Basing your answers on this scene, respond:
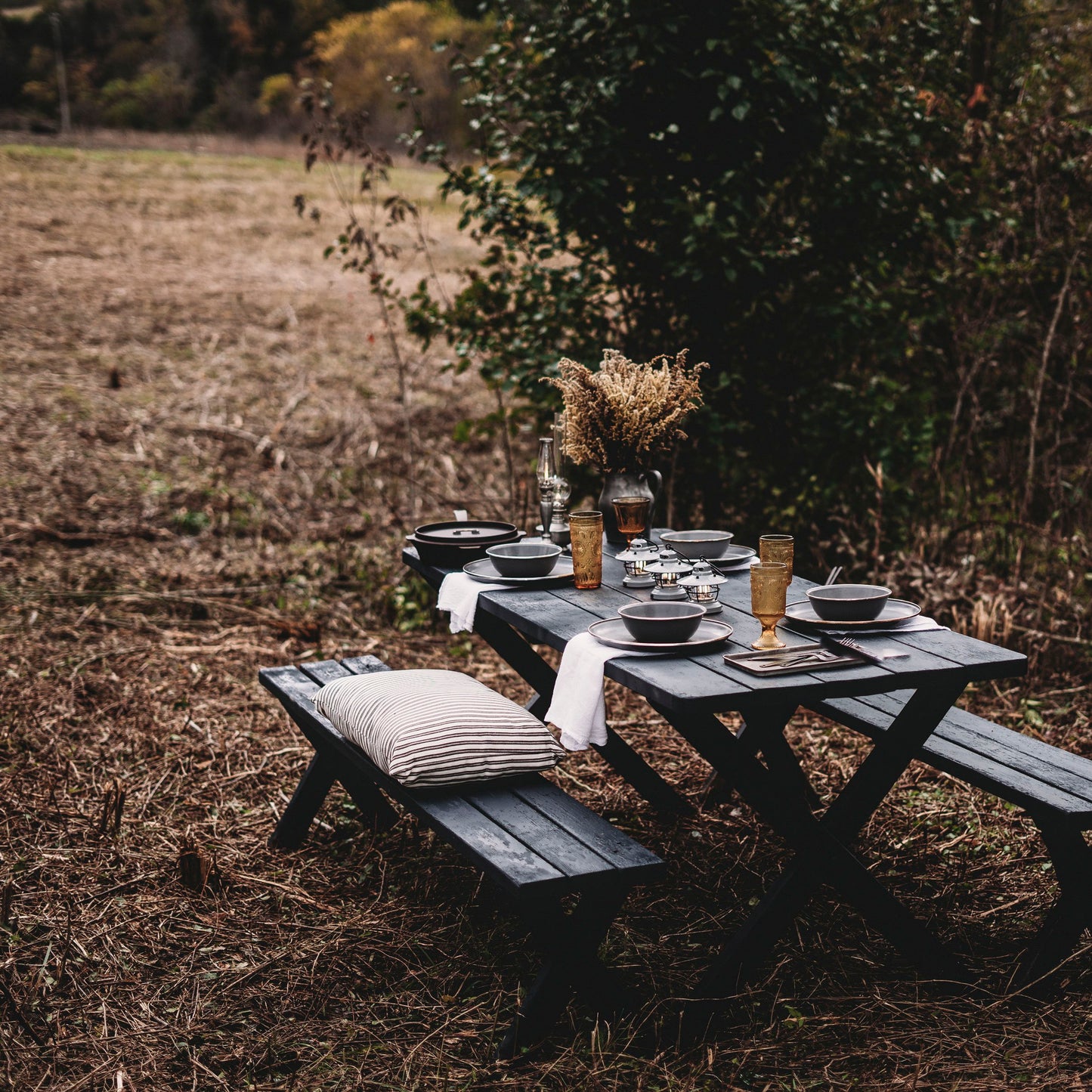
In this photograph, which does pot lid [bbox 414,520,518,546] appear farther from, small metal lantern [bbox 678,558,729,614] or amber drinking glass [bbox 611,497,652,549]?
small metal lantern [bbox 678,558,729,614]

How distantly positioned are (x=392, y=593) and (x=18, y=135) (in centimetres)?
1795

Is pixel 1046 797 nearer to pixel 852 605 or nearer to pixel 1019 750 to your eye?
pixel 1019 750

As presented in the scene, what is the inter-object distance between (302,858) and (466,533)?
1161 millimetres

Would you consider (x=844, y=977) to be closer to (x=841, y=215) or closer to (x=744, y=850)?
(x=744, y=850)

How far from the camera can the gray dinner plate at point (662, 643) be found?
262 centimetres

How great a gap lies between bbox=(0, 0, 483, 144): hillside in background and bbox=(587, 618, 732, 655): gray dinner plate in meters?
24.4

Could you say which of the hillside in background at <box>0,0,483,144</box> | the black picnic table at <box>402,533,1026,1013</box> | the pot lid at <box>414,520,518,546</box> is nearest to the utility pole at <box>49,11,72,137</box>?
the hillside in background at <box>0,0,483,144</box>

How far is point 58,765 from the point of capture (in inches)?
164

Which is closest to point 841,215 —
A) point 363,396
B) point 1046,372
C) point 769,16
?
point 769,16

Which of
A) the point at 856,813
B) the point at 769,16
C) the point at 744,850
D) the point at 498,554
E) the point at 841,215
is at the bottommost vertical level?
the point at 744,850

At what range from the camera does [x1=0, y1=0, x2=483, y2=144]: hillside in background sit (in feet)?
87.0

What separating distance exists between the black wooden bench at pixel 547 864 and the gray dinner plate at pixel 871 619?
0.67 meters

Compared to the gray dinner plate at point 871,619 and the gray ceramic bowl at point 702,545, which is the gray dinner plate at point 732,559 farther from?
the gray dinner plate at point 871,619

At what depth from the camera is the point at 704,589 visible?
2988 millimetres
